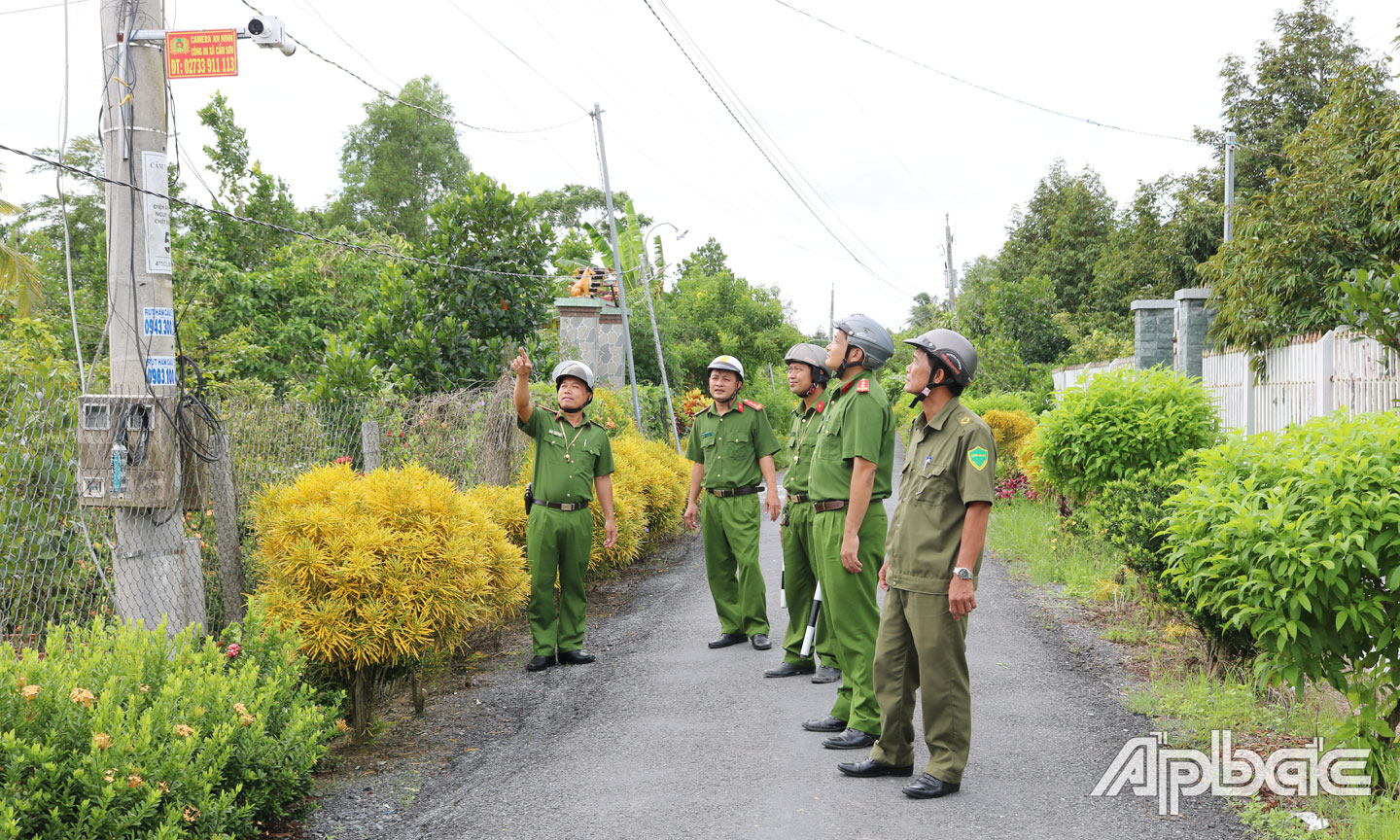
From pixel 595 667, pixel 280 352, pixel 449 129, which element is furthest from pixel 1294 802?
pixel 449 129

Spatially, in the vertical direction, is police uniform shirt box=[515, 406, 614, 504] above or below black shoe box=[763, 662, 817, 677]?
above

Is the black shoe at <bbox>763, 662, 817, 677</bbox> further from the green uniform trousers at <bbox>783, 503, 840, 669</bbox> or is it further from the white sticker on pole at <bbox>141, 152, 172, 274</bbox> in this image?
the white sticker on pole at <bbox>141, 152, 172, 274</bbox>

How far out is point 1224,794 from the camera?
4.50 meters

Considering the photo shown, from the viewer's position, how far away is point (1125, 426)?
910 cm

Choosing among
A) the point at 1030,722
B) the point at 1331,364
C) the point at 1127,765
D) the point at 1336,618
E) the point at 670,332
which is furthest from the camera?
the point at 670,332

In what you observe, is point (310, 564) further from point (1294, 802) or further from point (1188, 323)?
point (1188, 323)

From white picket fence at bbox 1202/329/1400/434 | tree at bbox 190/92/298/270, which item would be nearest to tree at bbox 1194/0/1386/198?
white picket fence at bbox 1202/329/1400/434

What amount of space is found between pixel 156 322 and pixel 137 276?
243 millimetres

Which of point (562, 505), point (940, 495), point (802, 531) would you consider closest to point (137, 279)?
point (562, 505)

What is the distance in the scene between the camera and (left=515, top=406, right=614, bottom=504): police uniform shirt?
7230mm

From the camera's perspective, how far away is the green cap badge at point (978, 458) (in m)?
4.42

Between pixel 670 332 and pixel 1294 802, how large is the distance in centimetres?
2264

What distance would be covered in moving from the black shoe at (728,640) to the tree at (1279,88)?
2292 centimetres

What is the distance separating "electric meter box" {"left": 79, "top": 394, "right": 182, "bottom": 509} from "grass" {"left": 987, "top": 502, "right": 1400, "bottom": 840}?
5210 millimetres
